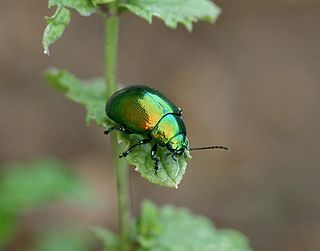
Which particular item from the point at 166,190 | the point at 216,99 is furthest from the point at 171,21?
the point at 216,99

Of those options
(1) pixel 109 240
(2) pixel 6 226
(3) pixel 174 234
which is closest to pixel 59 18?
(1) pixel 109 240

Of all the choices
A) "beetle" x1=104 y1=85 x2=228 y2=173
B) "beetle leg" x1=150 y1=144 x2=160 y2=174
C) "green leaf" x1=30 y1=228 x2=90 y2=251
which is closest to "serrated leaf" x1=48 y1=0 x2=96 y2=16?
"beetle" x1=104 y1=85 x2=228 y2=173

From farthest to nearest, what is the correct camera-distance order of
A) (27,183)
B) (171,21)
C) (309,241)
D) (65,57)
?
(65,57)
(309,241)
(27,183)
(171,21)

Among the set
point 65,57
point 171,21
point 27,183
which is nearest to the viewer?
point 171,21

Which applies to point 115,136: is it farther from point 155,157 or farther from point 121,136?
point 155,157

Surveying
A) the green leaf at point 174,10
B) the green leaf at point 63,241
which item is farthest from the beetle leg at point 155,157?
the green leaf at point 63,241

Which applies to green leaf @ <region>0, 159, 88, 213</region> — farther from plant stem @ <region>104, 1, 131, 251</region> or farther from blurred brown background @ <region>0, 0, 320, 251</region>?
plant stem @ <region>104, 1, 131, 251</region>

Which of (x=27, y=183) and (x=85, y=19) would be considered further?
(x=85, y=19)

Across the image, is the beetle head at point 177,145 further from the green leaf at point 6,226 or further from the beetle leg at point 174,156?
the green leaf at point 6,226

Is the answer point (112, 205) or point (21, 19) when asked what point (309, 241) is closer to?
point (112, 205)
